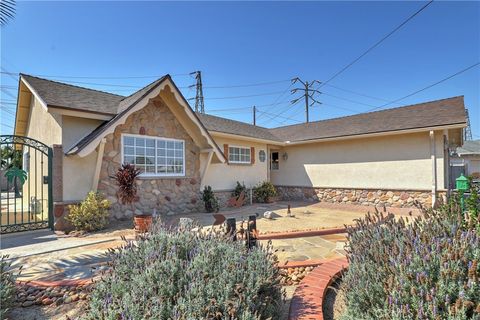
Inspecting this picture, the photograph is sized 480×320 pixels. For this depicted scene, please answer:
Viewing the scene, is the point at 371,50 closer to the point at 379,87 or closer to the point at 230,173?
the point at 379,87

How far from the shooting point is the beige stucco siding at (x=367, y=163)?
10719 mm

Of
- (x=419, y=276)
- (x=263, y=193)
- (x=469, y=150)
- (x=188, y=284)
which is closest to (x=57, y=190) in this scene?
(x=188, y=284)

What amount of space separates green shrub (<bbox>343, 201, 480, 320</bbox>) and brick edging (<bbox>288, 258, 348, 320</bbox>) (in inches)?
13.3

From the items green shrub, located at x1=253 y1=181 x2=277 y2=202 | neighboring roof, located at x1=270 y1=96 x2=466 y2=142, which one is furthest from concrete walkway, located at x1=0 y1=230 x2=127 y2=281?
neighboring roof, located at x1=270 y1=96 x2=466 y2=142

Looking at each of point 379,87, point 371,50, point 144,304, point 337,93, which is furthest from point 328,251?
point 337,93

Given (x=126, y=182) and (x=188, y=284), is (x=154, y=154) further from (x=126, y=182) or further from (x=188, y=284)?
(x=188, y=284)

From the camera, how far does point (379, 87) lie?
64.5 ft

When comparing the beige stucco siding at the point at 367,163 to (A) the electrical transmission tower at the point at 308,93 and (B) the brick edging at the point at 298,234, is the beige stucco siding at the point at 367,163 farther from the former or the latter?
(A) the electrical transmission tower at the point at 308,93

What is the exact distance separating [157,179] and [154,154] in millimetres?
971

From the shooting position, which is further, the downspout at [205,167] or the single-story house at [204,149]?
the downspout at [205,167]

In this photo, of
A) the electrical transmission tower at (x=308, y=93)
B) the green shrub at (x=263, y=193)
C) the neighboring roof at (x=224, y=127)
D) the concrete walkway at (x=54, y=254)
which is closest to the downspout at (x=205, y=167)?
the neighboring roof at (x=224, y=127)

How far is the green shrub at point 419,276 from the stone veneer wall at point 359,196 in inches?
386

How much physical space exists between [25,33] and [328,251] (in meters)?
11.6

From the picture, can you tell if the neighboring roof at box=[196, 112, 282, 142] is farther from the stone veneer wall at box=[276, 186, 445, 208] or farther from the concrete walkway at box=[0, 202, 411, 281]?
the concrete walkway at box=[0, 202, 411, 281]
